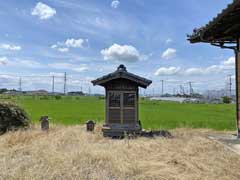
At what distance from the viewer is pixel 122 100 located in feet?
31.3

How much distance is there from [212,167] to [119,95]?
5.03 m

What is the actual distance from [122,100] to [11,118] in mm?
4033

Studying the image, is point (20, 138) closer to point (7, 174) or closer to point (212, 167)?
point (7, 174)

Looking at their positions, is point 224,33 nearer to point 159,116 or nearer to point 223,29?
point 223,29

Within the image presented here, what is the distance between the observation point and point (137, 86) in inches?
380

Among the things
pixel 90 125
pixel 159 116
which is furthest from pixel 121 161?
pixel 159 116

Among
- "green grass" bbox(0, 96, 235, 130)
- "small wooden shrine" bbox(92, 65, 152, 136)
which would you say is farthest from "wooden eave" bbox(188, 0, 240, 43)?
"green grass" bbox(0, 96, 235, 130)

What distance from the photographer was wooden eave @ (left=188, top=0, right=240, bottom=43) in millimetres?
6730

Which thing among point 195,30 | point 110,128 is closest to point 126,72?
point 110,128

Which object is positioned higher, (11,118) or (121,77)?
(121,77)

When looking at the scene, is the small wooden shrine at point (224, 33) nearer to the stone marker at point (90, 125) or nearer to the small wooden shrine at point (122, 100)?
the small wooden shrine at point (122, 100)

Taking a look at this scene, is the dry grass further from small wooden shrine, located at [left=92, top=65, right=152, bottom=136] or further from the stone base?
small wooden shrine, located at [left=92, top=65, right=152, bottom=136]

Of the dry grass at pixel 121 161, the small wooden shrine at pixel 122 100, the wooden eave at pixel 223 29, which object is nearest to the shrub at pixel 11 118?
the dry grass at pixel 121 161

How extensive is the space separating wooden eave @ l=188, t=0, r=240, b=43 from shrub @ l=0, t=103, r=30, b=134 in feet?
21.9
